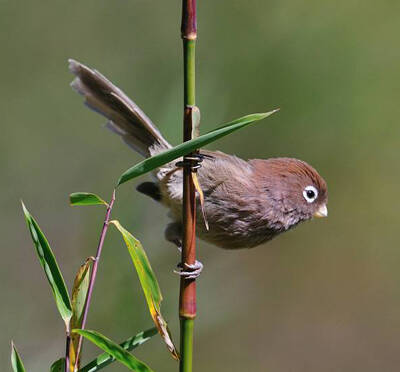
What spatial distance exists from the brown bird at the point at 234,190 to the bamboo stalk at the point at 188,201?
133cm

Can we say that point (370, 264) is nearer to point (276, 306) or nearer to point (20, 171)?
point (276, 306)

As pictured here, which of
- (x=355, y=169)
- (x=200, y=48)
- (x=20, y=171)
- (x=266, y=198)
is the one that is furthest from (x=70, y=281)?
(x=355, y=169)

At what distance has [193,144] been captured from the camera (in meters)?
1.61

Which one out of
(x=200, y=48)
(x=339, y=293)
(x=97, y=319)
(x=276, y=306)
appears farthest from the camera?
(x=339, y=293)

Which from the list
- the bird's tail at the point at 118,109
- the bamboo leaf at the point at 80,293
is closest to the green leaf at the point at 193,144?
the bamboo leaf at the point at 80,293

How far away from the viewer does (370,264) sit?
579 centimetres

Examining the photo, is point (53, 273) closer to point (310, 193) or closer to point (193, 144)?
point (193, 144)

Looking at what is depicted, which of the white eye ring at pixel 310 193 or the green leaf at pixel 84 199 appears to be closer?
the green leaf at pixel 84 199

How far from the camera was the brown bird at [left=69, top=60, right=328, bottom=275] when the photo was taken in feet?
10.8

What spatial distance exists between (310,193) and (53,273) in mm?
2116

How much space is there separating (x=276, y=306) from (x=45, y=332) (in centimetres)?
240

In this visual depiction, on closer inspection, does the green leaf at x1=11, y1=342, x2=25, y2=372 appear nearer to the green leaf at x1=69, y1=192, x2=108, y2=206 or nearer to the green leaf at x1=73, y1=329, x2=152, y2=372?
the green leaf at x1=73, y1=329, x2=152, y2=372

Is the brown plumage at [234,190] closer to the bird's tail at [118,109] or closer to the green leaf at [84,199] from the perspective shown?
the bird's tail at [118,109]

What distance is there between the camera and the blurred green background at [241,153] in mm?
3811
